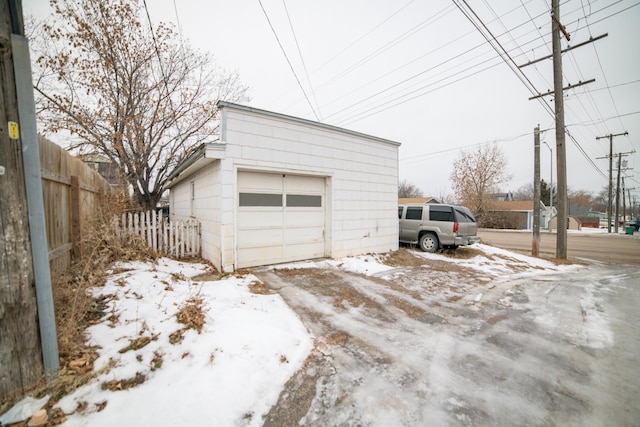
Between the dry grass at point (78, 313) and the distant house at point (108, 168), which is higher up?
the distant house at point (108, 168)

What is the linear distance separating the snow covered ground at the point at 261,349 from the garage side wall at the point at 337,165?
233 centimetres

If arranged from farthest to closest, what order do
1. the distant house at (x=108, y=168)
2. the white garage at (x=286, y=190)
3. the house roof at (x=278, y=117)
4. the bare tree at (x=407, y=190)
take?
the bare tree at (x=407, y=190)
the distant house at (x=108, y=168)
the white garage at (x=286, y=190)
the house roof at (x=278, y=117)

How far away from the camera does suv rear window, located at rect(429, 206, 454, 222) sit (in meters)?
9.15

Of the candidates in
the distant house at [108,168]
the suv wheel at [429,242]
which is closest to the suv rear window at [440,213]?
the suv wheel at [429,242]

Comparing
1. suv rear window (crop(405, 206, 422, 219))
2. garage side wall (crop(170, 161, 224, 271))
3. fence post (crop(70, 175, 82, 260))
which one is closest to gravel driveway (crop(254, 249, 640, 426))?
garage side wall (crop(170, 161, 224, 271))

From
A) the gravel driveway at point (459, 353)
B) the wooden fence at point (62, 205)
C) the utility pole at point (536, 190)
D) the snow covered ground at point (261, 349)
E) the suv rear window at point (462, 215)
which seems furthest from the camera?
the utility pole at point (536, 190)

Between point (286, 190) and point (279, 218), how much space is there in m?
0.78

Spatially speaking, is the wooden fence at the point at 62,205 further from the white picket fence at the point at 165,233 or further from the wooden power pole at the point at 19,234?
the wooden power pole at the point at 19,234

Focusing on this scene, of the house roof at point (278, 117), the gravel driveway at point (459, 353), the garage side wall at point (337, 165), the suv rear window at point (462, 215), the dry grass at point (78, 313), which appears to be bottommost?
the gravel driveway at point (459, 353)

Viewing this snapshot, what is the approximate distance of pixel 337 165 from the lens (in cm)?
744

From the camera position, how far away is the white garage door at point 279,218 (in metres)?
6.13

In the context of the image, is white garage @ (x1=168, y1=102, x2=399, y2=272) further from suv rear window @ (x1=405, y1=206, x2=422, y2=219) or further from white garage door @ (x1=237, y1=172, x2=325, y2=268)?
suv rear window @ (x1=405, y1=206, x2=422, y2=219)

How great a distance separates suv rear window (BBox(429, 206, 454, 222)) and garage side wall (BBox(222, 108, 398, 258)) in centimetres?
155

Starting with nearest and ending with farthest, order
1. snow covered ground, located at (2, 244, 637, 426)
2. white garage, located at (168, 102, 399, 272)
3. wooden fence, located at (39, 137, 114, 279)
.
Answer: snow covered ground, located at (2, 244, 637, 426)
wooden fence, located at (39, 137, 114, 279)
white garage, located at (168, 102, 399, 272)
